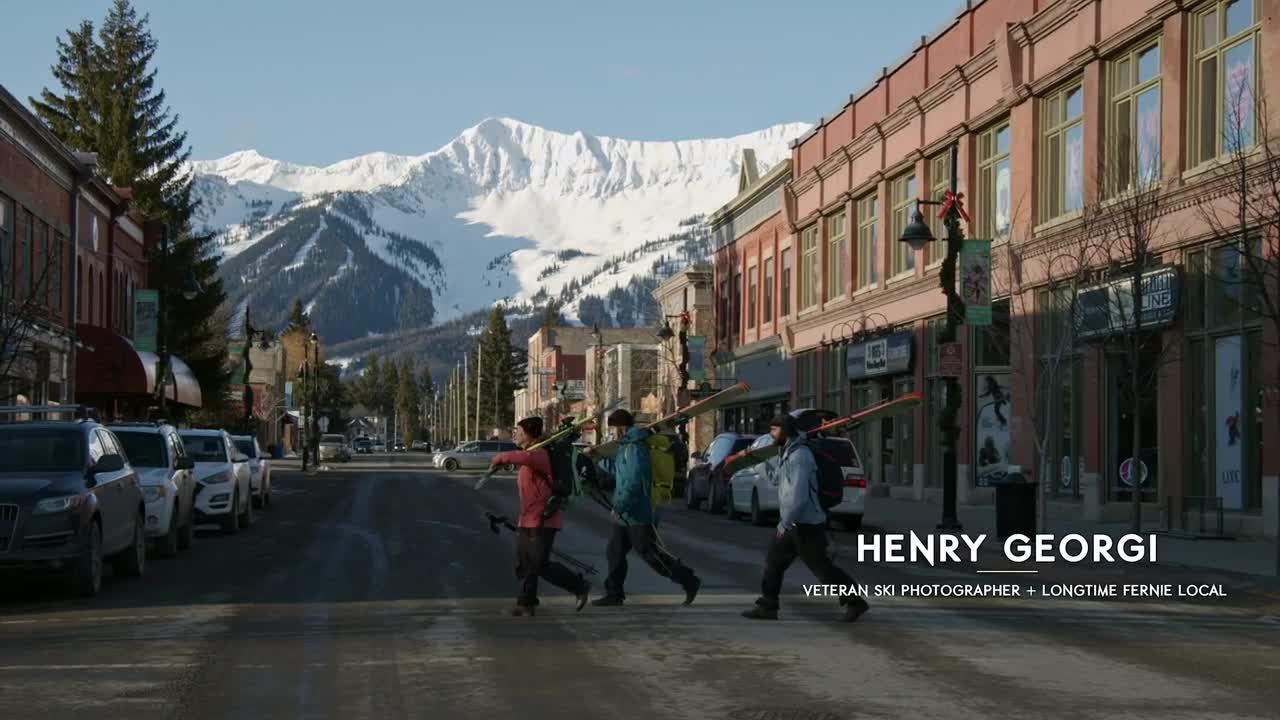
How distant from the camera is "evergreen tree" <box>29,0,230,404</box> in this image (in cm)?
6544

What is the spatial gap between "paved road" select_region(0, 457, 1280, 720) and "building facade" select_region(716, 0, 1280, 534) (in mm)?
8802

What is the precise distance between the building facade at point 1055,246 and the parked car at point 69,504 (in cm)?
1378

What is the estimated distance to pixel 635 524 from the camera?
15.4m

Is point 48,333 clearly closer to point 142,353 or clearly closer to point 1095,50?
point 142,353

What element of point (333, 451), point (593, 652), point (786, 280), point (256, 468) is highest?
point (786, 280)

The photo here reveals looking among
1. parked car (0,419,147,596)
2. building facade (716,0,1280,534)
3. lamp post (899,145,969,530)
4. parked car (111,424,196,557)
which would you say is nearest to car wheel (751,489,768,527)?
lamp post (899,145,969,530)

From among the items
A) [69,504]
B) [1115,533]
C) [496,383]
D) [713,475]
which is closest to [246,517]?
[713,475]

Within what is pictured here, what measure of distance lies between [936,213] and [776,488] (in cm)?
1389

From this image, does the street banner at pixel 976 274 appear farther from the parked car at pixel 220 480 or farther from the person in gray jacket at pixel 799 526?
the person in gray jacket at pixel 799 526

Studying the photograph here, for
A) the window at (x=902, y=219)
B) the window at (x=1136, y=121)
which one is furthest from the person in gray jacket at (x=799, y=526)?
the window at (x=902, y=219)

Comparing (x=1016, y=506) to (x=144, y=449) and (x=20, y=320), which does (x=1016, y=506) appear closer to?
(x=144, y=449)

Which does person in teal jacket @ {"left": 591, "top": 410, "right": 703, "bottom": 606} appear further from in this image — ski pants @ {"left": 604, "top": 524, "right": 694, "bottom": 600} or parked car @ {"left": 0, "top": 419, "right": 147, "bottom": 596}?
parked car @ {"left": 0, "top": 419, "right": 147, "bottom": 596}

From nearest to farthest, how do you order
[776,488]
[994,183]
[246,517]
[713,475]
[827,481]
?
1. [827,481]
2. [776,488]
3. [246,517]
4. [713,475]
5. [994,183]

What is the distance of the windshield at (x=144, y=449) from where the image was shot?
74.1 feet
